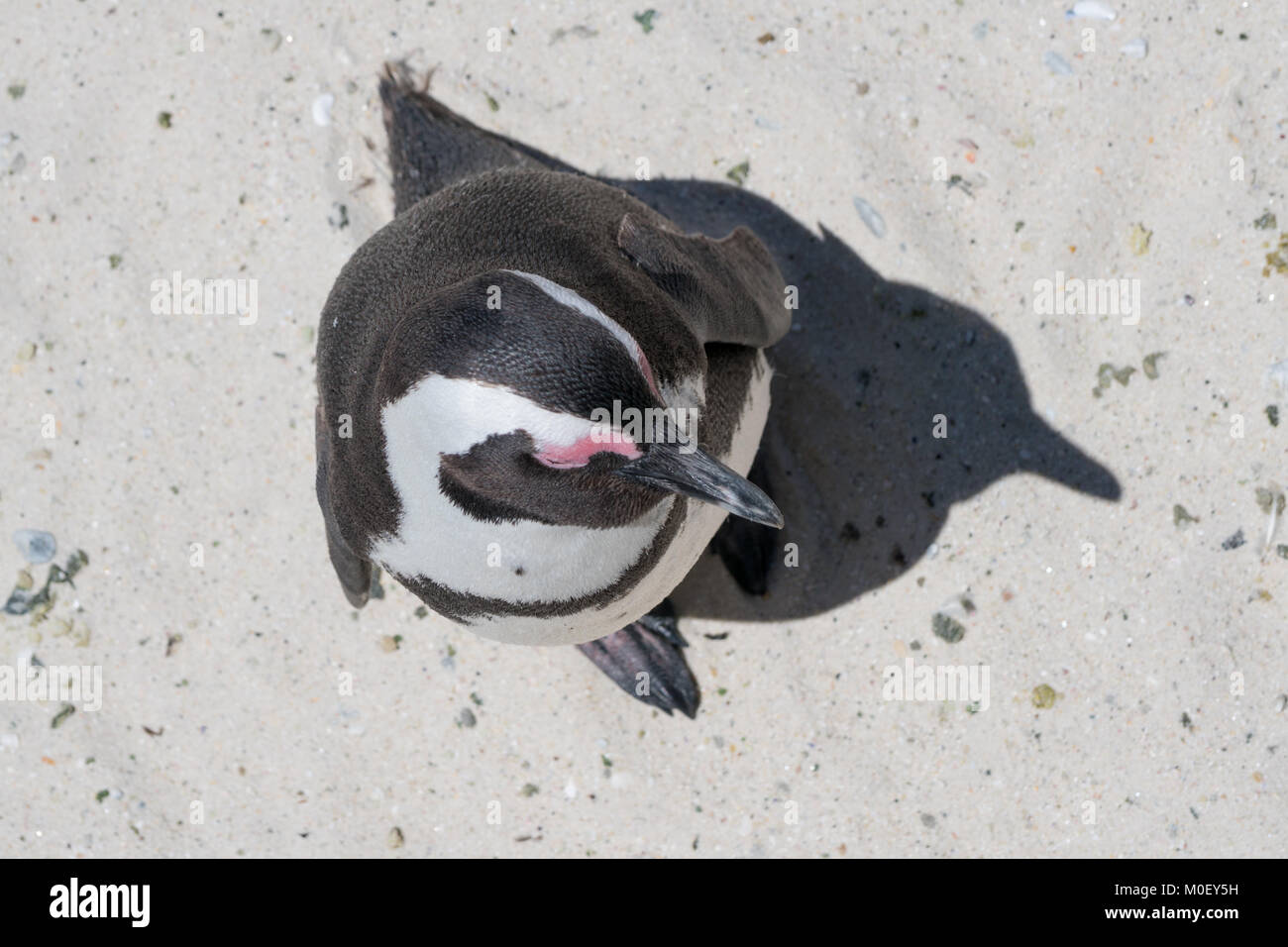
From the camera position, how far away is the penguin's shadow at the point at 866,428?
2.56 m

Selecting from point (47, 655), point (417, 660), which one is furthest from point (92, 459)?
point (417, 660)

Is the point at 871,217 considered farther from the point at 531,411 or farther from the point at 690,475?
the point at 531,411

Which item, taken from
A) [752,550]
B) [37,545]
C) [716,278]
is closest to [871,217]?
[716,278]

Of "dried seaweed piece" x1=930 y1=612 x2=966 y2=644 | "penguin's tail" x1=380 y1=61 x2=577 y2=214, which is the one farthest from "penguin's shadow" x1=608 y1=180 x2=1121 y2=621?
"penguin's tail" x1=380 y1=61 x2=577 y2=214

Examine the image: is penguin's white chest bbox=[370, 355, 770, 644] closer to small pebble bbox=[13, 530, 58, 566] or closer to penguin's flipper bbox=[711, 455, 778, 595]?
penguin's flipper bbox=[711, 455, 778, 595]

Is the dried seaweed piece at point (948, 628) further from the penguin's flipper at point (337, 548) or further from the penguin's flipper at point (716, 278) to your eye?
the penguin's flipper at point (337, 548)

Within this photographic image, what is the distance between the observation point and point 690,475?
4.91ft

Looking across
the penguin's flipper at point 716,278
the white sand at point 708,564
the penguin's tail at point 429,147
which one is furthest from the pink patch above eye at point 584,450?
the white sand at point 708,564

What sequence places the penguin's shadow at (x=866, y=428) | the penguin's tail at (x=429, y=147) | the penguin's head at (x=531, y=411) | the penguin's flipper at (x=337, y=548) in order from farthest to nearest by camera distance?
the penguin's shadow at (x=866, y=428), the penguin's tail at (x=429, y=147), the penguin's flipper at (x=337, y=548), the penguin's head at (x=531, y=411)

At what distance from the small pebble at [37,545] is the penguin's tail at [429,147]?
4.10 feet

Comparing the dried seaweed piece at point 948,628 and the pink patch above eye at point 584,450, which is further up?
the pink patch above eye at point 584,450

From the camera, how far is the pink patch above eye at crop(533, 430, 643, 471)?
1423 millimetres

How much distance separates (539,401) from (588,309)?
0.53 feet

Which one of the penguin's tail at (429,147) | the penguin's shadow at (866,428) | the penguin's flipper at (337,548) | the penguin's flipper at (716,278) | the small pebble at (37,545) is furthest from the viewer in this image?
the small pebble at (37,545)
